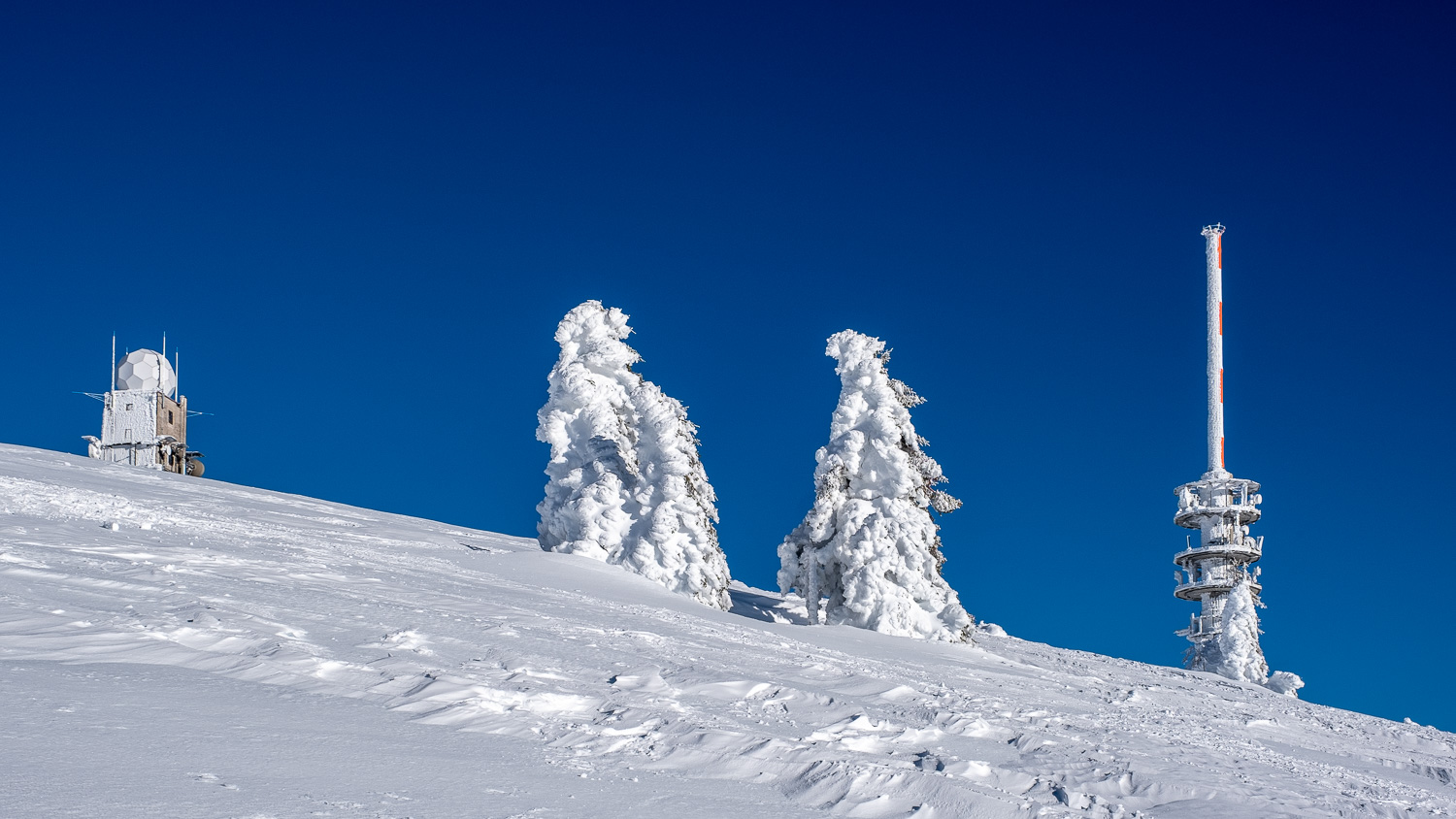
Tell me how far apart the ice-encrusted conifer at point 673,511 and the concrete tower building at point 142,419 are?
3195cm

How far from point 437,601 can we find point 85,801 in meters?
10.3

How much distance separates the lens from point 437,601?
17.4 metres

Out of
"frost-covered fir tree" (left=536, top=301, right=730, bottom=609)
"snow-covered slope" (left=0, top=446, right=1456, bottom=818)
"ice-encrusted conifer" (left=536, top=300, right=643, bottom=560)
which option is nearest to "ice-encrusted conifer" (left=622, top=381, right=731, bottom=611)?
"frost-covered fir tree" (left=536, top=301, right=730, bottom=609)

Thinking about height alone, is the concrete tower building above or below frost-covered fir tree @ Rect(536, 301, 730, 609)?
above

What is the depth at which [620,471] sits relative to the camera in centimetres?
3031

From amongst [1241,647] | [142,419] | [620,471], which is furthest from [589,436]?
[142,419]

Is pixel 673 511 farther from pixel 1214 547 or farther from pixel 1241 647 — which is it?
pixel 1214 547

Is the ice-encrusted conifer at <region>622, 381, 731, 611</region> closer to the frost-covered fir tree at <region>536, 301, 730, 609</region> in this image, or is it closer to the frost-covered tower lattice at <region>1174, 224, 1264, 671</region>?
the frost-covered fir tree at <region>536, 301, 730, 609</region>

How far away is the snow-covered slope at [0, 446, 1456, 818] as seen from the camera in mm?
8453

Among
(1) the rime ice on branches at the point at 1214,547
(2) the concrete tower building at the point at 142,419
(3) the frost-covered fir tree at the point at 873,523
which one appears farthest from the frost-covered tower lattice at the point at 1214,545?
(2) the concrete tower building at the point at 142,419

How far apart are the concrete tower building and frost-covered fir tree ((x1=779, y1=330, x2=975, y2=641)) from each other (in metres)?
35.4

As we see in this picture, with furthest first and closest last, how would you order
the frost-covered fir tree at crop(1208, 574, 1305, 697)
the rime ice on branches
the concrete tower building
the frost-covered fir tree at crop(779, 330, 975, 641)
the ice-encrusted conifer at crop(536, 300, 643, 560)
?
the rime ice on branches → the concrete tower building → the frost-covered fir tree at crop(1208, 574, 1305, 697) → the ice-encrusted conifer at crop(536, 300, 643, 560) → the frost-covered fir tree at crop(779, 330, 975, 641)

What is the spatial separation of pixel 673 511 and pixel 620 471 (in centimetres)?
203

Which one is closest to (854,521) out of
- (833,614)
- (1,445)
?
(833,614)
